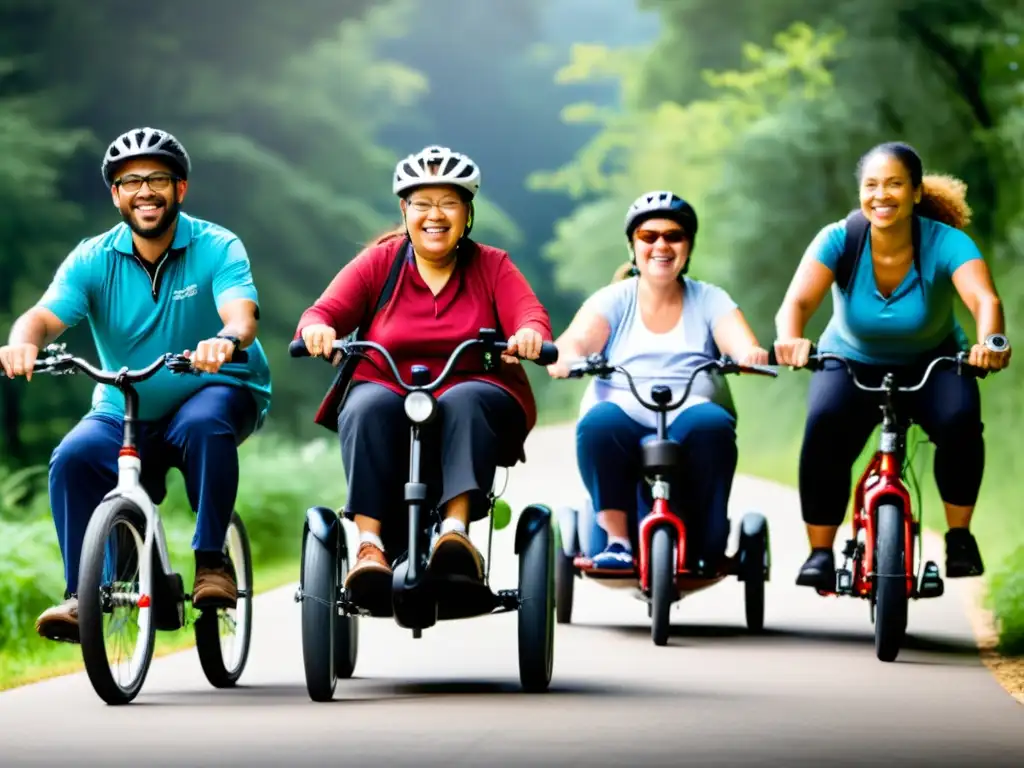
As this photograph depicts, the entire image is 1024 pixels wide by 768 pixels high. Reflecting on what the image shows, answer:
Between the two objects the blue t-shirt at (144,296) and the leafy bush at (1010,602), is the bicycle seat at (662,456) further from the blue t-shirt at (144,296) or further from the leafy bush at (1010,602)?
the blue t-shirt at (144,296)

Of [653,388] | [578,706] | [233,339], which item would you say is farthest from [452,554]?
[653,388]

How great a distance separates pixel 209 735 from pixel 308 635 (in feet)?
2.68

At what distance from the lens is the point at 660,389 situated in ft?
34.9

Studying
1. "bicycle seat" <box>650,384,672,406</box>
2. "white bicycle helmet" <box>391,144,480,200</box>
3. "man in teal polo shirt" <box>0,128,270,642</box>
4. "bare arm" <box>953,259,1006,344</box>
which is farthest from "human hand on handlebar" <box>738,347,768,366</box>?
"man in teal polo shirt" <box>0,128,270,642</box>

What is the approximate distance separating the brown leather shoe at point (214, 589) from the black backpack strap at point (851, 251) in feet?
10.3

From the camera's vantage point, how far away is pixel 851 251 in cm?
1021

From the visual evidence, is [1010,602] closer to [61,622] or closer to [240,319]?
[240,319]

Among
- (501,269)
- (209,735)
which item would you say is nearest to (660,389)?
(501,269)

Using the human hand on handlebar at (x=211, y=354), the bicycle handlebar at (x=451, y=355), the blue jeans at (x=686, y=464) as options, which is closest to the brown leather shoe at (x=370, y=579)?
the bicycle handlebar at (x=451, y=355)

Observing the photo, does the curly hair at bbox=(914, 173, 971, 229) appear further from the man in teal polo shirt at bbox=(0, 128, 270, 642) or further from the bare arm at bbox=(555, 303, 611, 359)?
the man in teal polo shirt at bbox=(0, 128, 270, 642)

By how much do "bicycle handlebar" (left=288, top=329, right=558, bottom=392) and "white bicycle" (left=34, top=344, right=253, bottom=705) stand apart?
369 mm

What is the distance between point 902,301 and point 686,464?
4.28 feet

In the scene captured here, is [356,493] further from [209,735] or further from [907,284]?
[907,284]

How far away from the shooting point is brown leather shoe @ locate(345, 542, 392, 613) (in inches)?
323
